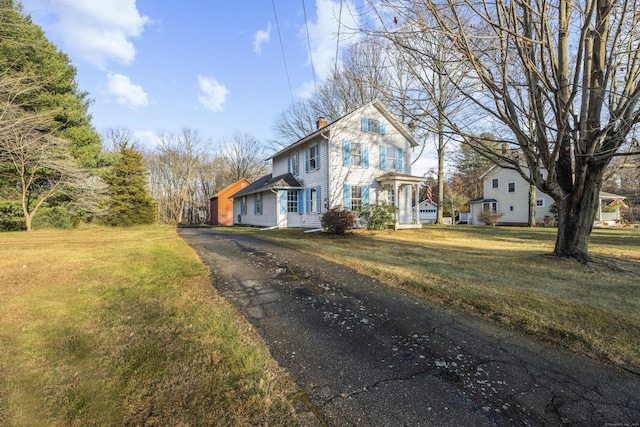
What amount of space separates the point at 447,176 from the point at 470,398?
48323mm

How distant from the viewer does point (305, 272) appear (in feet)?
19.6

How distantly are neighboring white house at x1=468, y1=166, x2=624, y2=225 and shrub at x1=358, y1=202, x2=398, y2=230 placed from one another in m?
17.7

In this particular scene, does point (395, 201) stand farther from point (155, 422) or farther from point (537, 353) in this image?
point (155, 422)

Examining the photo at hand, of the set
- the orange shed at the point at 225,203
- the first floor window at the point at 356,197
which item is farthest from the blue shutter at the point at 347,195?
the orange shed at the point at 225,203

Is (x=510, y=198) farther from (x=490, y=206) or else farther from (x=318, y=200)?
(x=318, y=200)

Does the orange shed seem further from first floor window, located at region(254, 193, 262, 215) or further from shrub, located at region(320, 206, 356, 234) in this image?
shrub, located at region(320, 206, 356, 234)

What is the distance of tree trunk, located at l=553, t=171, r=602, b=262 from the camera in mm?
6680

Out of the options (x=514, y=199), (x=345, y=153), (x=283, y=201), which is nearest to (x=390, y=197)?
(x=345, y=153)

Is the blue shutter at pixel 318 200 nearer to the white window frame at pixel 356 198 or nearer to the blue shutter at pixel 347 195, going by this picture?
the blue shutter at pixel 347 195

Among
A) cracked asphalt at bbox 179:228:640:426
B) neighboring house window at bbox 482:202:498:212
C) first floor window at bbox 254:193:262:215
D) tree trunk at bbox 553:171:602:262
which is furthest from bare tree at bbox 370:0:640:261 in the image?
neighboring house window at bbox 482:202:498:212

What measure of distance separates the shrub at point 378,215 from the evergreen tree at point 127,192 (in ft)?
58.1

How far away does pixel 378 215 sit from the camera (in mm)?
14828

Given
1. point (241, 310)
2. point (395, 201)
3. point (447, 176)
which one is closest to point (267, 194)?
point (395, 201)

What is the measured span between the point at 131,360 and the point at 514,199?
107ft
